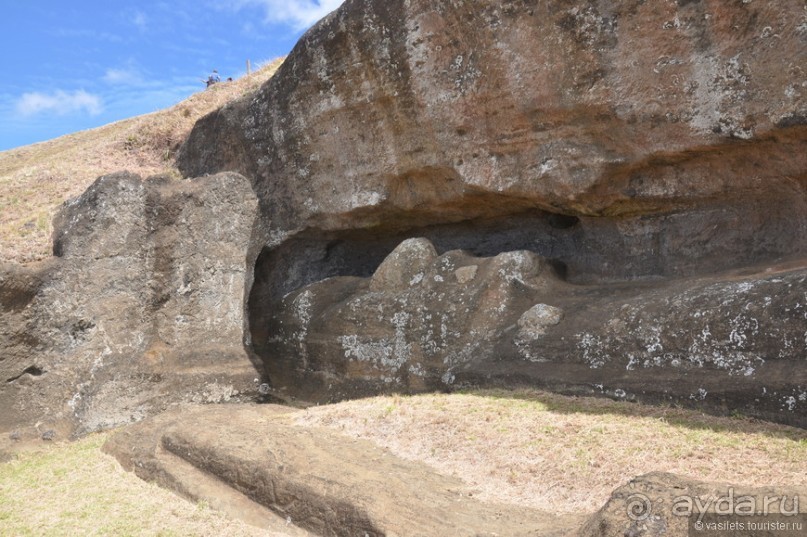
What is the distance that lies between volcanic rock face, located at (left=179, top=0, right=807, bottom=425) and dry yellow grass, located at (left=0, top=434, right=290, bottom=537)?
137 inches

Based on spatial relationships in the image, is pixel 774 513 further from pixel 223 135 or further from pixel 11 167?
pixel 11 167

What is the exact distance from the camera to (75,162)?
15.4m

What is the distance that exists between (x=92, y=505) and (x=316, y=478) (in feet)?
6.45

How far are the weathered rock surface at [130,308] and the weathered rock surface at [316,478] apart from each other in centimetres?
134

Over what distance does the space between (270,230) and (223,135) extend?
1.99 m

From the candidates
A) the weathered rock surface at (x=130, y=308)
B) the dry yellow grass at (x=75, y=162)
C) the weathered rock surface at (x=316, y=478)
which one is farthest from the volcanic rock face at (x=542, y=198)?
the dry yellow grass at (x=75, y=162)

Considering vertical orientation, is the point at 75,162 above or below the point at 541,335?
above

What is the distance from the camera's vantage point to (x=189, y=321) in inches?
369

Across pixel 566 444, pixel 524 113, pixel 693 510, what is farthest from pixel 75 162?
pixel 693 510

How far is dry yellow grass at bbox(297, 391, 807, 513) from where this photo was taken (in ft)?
16.8

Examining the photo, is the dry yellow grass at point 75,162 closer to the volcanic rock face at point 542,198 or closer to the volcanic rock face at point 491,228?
the volcanic rock face at point 491,228

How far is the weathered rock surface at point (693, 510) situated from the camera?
3055mm

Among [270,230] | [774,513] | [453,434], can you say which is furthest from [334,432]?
[270,230]

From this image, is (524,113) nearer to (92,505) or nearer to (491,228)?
(491,228)
